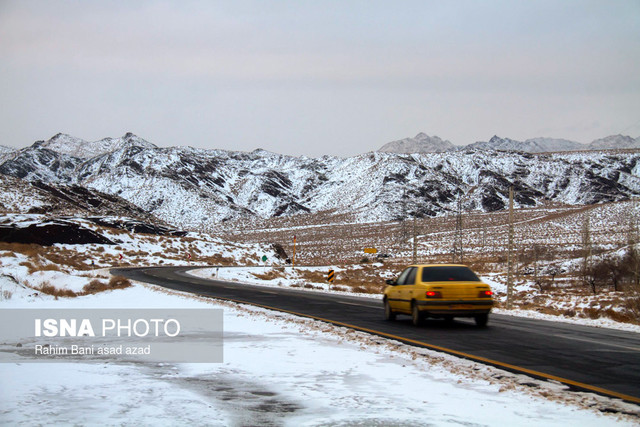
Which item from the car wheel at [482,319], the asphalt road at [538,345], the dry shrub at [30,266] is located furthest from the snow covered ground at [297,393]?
the dry shrub at [30,266]

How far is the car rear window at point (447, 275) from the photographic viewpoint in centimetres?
1557

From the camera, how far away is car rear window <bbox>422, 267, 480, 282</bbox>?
15.6m

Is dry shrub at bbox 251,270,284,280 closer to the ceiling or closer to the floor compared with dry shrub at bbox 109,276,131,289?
closer to the floor

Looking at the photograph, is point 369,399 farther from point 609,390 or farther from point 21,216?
point 21,216

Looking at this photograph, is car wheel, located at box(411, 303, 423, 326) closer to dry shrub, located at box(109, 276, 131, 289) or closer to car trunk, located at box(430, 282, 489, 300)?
car trunk, located at box(430, 282, 489, 300)

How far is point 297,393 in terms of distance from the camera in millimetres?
7516

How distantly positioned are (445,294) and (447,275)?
91 cm

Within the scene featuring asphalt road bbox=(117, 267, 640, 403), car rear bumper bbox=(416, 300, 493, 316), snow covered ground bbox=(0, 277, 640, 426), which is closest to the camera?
snow covered ground bbox=(0, 277, 640, 426)

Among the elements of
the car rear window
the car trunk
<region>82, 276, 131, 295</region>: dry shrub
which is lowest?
<region>82, 276, 131, 295</region>: dry shrub

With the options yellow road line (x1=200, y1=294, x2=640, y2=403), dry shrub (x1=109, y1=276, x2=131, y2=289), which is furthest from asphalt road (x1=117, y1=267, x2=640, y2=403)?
dry shrub (x1=109, y1=276, x2=131, y2=289)

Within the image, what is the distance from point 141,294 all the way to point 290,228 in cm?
16743

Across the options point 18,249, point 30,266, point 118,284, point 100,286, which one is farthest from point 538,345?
point 18,249

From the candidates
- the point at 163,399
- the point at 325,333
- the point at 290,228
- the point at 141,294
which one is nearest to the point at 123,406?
the point at 163,399

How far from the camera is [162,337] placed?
1253 centimetres
